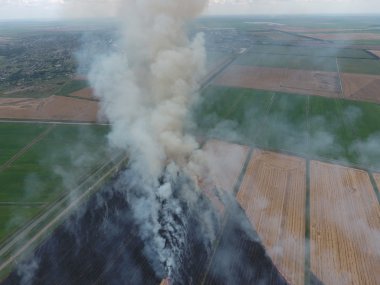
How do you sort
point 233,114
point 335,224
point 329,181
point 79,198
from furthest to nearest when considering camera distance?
point 233,114 < point 329,181 < point 79,198 < point 335,224

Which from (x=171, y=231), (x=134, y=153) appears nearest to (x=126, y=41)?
(x=134, y=153)

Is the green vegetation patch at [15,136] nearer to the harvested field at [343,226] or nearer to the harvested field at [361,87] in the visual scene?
the harvested field at [343,226]

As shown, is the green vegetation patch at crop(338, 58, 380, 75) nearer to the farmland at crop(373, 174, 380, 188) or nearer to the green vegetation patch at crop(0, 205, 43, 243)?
the farmland at crop(373, 174, 380, 188)

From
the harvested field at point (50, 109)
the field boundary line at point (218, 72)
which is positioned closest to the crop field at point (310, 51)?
the field boundary line at point (218, 72)

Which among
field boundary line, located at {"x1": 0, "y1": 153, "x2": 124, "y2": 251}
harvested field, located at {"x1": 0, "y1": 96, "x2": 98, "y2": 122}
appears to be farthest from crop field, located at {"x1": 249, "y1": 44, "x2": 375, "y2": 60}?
field boundary line, located at {"x1": 0, "y1": 153, "x2": 124, "y2": 251}

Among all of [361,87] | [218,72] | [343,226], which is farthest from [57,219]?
[361,87]

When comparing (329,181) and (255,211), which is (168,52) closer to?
(255,211)

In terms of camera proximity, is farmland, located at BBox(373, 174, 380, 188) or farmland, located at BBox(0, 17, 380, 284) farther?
farmland, located at BBox(373, 174, 380, 188)
